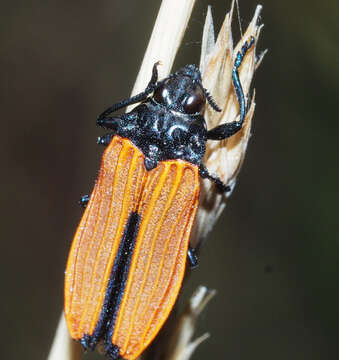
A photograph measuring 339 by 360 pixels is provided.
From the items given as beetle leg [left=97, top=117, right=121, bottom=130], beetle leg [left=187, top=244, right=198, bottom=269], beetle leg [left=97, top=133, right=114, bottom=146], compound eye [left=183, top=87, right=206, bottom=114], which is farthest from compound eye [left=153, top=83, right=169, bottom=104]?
beetle leg [left=187, top=244, right=198, bottom=269]

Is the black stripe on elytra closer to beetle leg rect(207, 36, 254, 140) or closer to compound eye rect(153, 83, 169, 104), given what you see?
beetle leg rect(207, 36, 254, 140)

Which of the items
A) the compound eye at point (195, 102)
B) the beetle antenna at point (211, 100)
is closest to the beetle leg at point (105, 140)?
the compound eye at point (195, 102)

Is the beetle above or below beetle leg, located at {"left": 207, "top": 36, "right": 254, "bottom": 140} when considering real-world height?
below

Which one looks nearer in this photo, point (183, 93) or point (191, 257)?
point (191, 257)

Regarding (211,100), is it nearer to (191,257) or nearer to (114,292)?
(191,257)

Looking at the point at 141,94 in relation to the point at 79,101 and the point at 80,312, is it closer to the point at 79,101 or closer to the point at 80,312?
the point at 80,312

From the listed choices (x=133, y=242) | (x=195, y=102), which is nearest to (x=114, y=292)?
(x=133, y=242)

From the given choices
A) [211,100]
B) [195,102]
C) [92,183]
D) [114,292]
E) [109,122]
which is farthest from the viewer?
[92,183]
